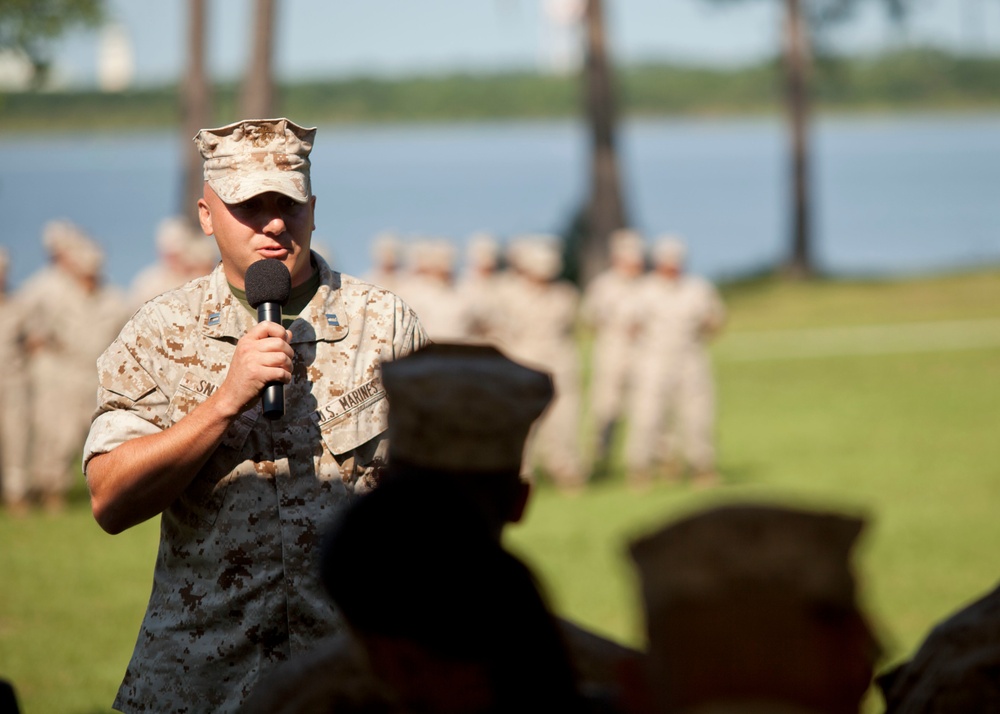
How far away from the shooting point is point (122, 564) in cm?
1092

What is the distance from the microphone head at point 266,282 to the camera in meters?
3.07

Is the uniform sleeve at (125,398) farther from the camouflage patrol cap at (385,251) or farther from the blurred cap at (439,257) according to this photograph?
the camouflage patrol cap at (385,251)

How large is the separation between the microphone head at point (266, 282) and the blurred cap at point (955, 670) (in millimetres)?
1496

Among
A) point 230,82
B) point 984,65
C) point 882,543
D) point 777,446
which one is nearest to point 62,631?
point 882,543

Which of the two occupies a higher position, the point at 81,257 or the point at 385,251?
the point at 81,257

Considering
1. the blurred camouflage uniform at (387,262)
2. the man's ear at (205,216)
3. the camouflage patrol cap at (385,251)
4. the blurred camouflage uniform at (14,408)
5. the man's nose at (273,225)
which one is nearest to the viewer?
the man's nose at (273,225)

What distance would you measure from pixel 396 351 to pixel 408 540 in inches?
53.3

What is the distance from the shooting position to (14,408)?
1289cm

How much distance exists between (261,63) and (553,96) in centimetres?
11752

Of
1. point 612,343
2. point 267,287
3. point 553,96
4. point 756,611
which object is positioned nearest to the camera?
point 756,611

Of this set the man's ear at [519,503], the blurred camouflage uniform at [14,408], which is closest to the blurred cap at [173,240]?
the blurred camouflage uniform at [14,408]

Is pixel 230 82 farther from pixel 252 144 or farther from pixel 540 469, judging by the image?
pixel 252 144

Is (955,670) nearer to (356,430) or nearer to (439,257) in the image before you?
(356,430)

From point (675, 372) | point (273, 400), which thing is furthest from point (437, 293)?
point (273, 400)
